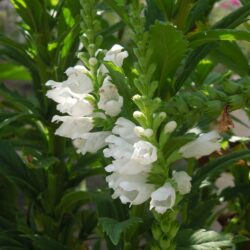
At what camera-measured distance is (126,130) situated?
573 mm

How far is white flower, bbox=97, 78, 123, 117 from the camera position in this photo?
1.97ft

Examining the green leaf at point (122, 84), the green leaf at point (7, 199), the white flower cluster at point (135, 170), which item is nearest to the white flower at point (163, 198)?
the white flower cluster at point (135, 170)

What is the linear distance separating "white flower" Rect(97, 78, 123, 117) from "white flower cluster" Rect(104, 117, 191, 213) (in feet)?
0.08

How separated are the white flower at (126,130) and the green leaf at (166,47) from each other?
88mm

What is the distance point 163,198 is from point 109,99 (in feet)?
0.46

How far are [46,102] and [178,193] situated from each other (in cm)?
41

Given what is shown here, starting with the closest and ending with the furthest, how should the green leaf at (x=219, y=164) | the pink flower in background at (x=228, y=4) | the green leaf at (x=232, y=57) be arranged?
the green leaf at (x=219, y=164) < the green leaf at (x=232, y=57) < the pink flower in background at (x=228, y=4)

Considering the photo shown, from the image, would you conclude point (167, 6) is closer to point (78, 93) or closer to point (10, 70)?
point (78, 93)

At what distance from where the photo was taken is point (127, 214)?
2.45 feet

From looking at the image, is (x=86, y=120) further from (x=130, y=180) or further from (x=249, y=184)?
(x=249, y=184)

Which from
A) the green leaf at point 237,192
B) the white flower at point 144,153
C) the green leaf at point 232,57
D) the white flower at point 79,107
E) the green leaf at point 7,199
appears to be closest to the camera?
the white flower at point 144,153

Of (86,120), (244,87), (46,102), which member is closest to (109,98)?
(86,120)

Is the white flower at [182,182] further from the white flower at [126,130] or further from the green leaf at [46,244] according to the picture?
the green leaf at [46,244]

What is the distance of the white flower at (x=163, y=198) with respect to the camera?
0.53 metres
